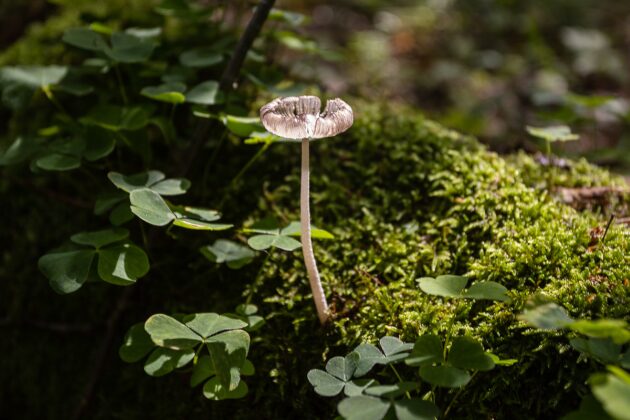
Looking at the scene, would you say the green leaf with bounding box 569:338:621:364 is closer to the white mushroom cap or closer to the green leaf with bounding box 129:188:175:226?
the white mushroom cap

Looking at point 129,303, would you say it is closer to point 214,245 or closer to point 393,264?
point 214,245

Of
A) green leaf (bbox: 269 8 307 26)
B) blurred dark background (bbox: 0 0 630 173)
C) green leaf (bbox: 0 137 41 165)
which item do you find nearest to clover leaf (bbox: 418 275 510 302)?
green leaf (bbox: 269 8 307 26)

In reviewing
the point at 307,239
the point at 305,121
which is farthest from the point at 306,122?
the point at 307,239

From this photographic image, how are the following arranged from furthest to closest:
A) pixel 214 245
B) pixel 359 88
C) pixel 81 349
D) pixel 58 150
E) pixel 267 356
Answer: pixel 359 88
pixel 81 349
pixel 58 150
pixel 214 245
pixel 267 356

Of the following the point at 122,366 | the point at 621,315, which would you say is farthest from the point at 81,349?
the point at 621,315

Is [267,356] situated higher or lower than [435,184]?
lower

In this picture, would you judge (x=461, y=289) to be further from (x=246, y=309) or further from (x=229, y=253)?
(x=229, y=253)

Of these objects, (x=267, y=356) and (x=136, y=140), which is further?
(x=136, y=140)
